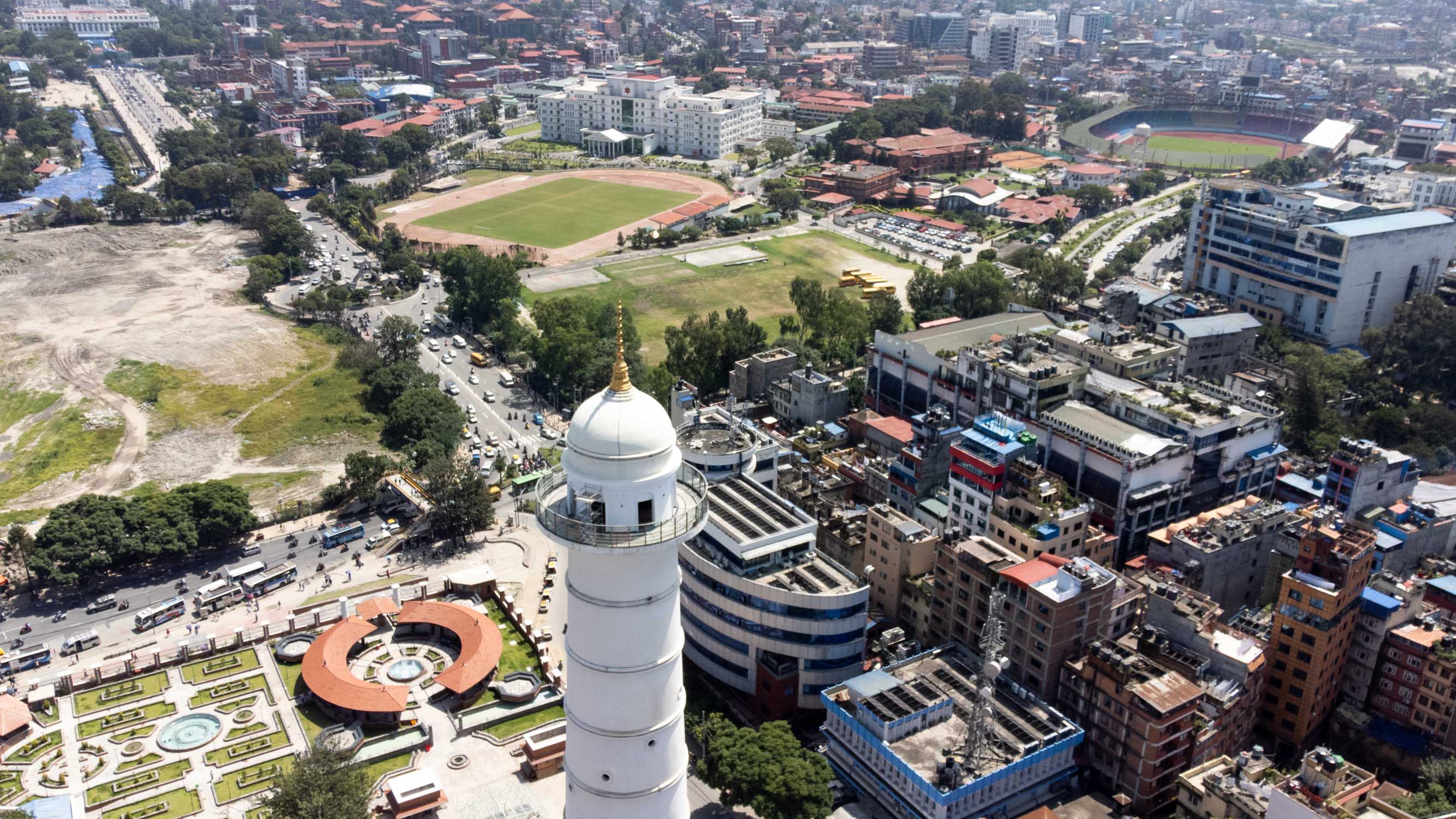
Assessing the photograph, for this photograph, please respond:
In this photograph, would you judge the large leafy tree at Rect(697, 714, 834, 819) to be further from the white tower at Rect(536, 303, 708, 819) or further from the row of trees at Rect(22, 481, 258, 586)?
the row of trees at Rect(22, 481, 258, 586)

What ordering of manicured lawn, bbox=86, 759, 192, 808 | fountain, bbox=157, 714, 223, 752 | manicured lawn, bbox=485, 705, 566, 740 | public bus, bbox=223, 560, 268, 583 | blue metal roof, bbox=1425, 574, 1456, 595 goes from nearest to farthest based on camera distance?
manicured lawn, bbox=86, 759, 192, 808
fountain, bbox=157, 714, 223, 752
manicured lawn, bbox=485, 705, 566, 740
blue metal roof, bbox=1425, 574, 1456, 595
public bus, bbox=223, 560, 268, 583

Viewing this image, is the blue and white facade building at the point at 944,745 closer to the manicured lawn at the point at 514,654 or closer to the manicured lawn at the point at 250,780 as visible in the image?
the manicured lawn at the point at 514,654

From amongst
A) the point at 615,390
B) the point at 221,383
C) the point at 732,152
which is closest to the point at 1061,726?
the point at 615,390

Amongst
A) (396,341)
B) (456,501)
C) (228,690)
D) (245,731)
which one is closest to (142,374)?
(396,341)

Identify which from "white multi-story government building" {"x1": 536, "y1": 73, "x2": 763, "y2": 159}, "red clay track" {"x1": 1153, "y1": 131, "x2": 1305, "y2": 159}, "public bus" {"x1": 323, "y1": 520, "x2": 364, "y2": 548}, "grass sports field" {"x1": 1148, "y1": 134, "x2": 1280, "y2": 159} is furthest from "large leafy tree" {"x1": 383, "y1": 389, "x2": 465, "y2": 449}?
"red clay track" {"x1": 1153, "y1": 131, "x2": 1305, "y2": 159}

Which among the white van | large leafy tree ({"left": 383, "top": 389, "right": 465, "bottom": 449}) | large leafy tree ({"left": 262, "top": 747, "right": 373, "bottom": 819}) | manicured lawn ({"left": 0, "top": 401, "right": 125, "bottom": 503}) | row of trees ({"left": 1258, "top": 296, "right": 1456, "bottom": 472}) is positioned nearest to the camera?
large leafy tree ({"left": 262, "top": 747, "right": 373, "bottom": 819})
